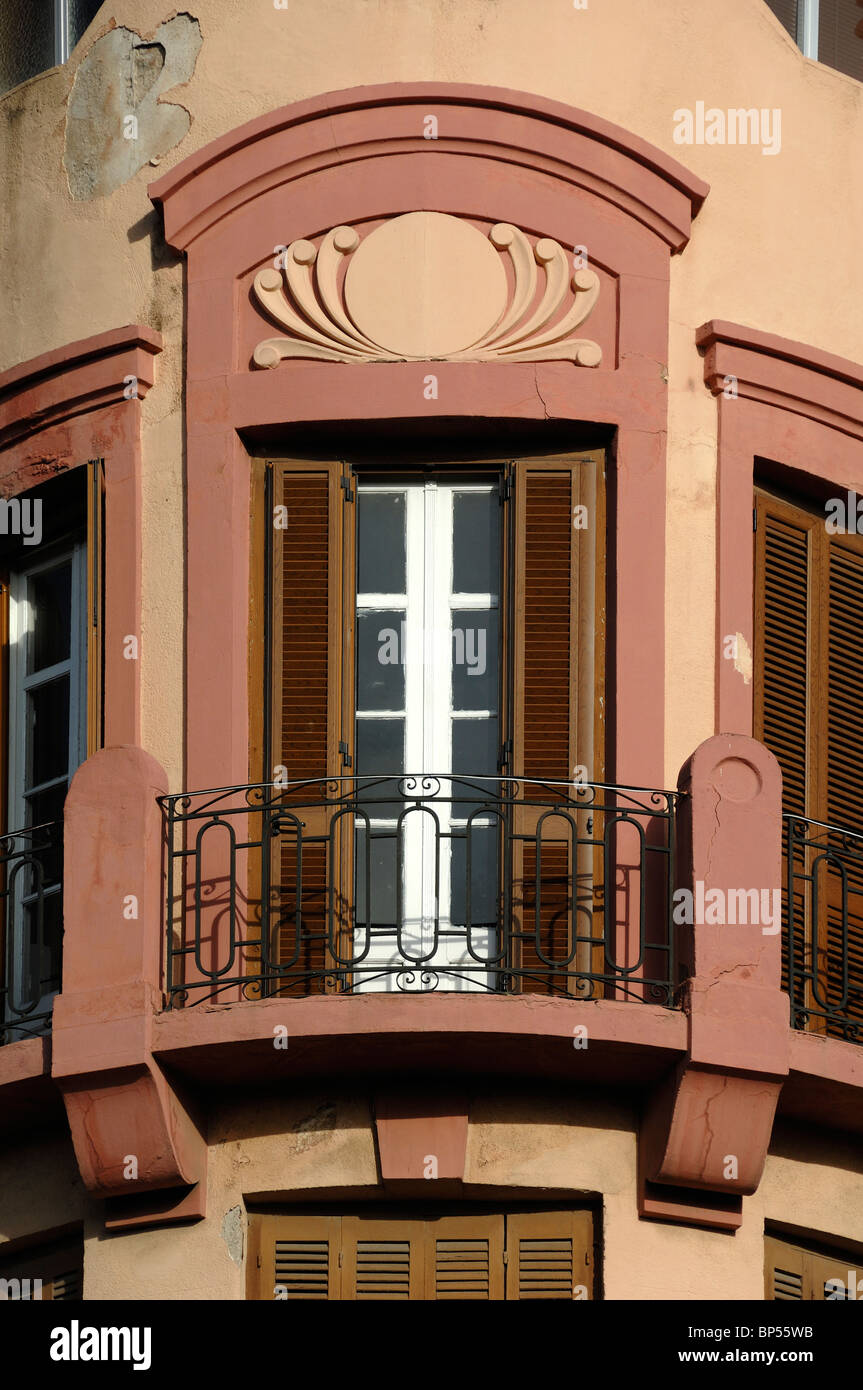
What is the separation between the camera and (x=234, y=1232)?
651 inches

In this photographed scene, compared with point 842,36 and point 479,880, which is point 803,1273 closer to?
point 479,880

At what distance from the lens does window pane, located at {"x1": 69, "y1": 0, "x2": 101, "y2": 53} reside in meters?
18.9

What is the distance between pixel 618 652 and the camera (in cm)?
1730

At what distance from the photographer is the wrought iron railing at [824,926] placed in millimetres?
17125

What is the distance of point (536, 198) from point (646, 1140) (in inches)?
168

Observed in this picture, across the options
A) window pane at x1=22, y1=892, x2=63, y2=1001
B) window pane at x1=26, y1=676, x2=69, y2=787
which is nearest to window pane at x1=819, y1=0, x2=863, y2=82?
window pane at x1=26, y1=676, x2=69, y2=787

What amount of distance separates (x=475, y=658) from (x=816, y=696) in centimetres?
160

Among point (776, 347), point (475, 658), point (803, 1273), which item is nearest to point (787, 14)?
point (776, 347)

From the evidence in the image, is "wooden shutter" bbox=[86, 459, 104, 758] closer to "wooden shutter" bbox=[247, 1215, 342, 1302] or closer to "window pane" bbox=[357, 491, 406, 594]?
"window pane" bbox=[357, 491, 406, 594]

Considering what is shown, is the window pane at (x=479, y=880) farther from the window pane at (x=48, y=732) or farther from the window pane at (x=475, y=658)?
the window pane at (x=48, y=732)

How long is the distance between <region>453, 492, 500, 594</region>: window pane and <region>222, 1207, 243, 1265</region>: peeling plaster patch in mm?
2963

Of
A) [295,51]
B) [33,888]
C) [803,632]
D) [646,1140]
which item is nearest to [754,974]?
[646,1140]

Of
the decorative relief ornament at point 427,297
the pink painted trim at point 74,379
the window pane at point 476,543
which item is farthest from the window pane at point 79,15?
the window pane at point 476,543

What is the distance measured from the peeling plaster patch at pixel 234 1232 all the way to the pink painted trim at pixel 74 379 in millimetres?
3774
